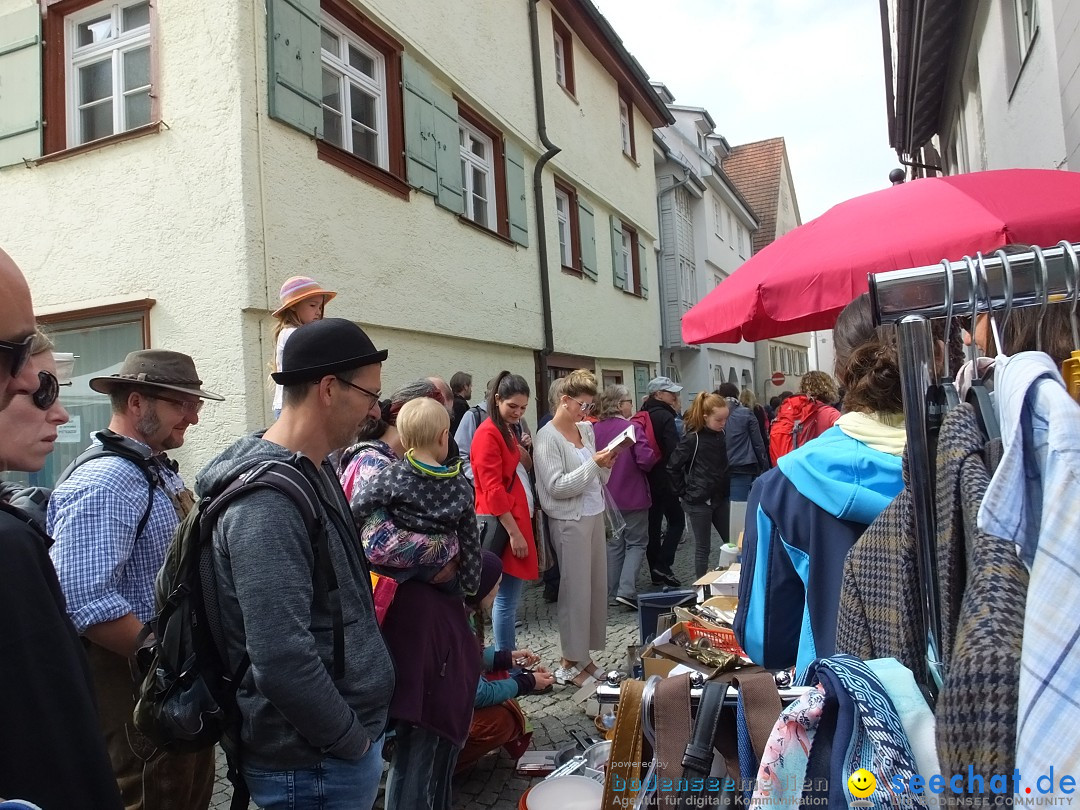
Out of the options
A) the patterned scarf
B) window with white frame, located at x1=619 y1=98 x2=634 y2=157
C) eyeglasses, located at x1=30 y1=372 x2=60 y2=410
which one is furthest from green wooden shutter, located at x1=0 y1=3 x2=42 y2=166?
window with white frame, located at x1=619 y1=98 x2=634 y2=157

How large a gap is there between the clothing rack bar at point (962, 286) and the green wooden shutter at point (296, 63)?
5512 millimetres

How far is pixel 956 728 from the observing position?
0.79 meters

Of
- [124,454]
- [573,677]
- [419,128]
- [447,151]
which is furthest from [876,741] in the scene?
[447,151]

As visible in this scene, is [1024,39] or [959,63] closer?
[1024,39]

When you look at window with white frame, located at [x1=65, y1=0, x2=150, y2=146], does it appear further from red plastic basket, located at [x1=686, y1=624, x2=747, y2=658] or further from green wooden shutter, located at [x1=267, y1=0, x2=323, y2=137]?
red plastic basket, located at [x1=686, y1=624, x2=747, y2=658]

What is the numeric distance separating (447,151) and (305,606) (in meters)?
7.21

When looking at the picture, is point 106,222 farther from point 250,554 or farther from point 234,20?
point 250,554

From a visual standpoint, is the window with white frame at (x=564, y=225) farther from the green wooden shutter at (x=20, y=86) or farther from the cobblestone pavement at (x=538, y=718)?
the green wooden shutter at (x=20, y=86)

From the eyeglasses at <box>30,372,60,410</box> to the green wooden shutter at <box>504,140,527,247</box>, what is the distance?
8296mm

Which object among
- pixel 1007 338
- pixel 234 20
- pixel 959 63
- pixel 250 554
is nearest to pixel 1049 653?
pixel 1007 338

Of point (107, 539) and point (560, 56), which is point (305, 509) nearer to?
point (107, 539)

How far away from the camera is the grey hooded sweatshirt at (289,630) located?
1584 mm

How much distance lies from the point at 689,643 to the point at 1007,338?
162cm

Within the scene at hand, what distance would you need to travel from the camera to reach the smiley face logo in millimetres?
914
